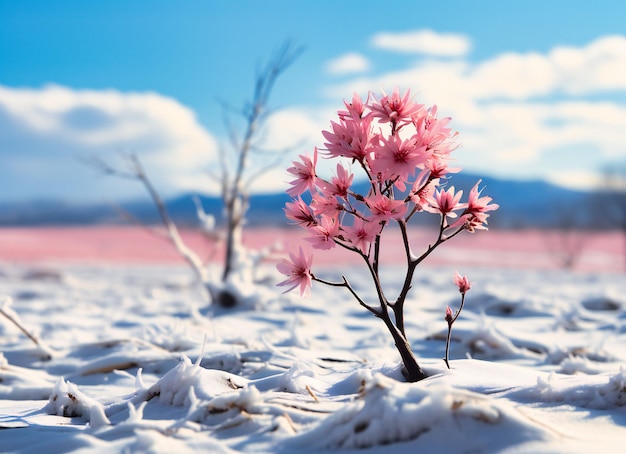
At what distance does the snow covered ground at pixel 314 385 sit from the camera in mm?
1472

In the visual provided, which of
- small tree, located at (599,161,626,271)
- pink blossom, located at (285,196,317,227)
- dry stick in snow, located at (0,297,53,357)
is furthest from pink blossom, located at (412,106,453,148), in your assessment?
small tree, located at (599,161,626,271)

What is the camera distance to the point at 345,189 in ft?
5.98

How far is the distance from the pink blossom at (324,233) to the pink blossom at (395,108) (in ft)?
1.17

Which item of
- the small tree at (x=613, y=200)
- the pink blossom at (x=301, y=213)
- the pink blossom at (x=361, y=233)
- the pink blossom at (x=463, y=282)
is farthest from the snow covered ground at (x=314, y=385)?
the small tree at (x=613, y=200)

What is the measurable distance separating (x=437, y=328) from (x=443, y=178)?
2.34 meters

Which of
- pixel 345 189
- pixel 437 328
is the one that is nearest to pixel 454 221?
pixel 345 189

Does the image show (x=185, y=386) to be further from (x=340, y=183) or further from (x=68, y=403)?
(x=340, y=183)

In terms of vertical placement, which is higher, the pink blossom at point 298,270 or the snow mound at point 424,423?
the pink blossom at point 298,270

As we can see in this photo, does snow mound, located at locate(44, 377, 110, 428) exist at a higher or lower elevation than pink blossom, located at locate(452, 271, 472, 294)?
lower

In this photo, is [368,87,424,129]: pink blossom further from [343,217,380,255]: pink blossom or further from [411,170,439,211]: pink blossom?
[343,217,380,255]: pink blossom

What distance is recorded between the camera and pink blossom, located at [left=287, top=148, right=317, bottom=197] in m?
1.85

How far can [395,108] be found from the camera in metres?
1.79

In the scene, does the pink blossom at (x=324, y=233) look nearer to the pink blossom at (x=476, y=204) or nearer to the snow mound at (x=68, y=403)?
the pink blossom at (x=476, y=204)

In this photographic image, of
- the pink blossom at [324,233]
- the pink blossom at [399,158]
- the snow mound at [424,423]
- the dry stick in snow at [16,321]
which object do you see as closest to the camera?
the snow mound at [424,423]
